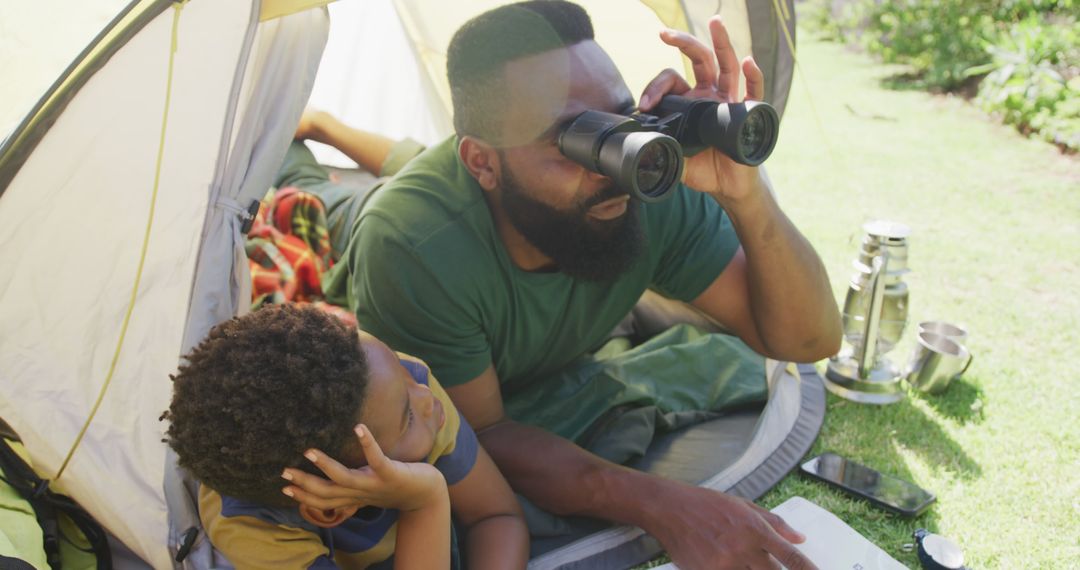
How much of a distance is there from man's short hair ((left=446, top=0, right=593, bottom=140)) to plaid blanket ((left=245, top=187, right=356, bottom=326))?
71 centimetres

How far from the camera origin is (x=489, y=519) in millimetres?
1598

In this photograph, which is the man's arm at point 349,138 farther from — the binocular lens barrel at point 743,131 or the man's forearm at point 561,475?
the binocular lens barrel at point 743,131

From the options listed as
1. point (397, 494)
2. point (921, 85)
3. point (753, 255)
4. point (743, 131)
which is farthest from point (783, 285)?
point (921, 85)

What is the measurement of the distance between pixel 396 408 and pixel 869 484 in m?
1.23

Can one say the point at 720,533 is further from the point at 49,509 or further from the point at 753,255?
the point at 49,509

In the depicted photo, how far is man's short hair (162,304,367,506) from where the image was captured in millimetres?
1168

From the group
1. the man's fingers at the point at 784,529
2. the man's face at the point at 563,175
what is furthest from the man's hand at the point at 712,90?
the man's fingers at the point at 784,529

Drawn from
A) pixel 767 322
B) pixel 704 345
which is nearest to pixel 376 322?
pixel 767 322

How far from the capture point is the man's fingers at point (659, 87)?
1707mm

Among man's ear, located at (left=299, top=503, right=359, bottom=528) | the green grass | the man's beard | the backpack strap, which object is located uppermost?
the man's beard

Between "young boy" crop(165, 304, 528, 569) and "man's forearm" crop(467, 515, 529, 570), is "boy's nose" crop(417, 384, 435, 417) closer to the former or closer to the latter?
"young boy" crop(165, 304, 528, 569)

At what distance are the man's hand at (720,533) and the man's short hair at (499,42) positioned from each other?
0.86 m

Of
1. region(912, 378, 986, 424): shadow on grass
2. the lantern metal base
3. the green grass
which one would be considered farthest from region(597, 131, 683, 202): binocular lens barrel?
region(912, 378, 986, 424): shadow on grass

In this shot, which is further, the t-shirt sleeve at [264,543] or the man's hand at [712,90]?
the man's hand at [712,90]
